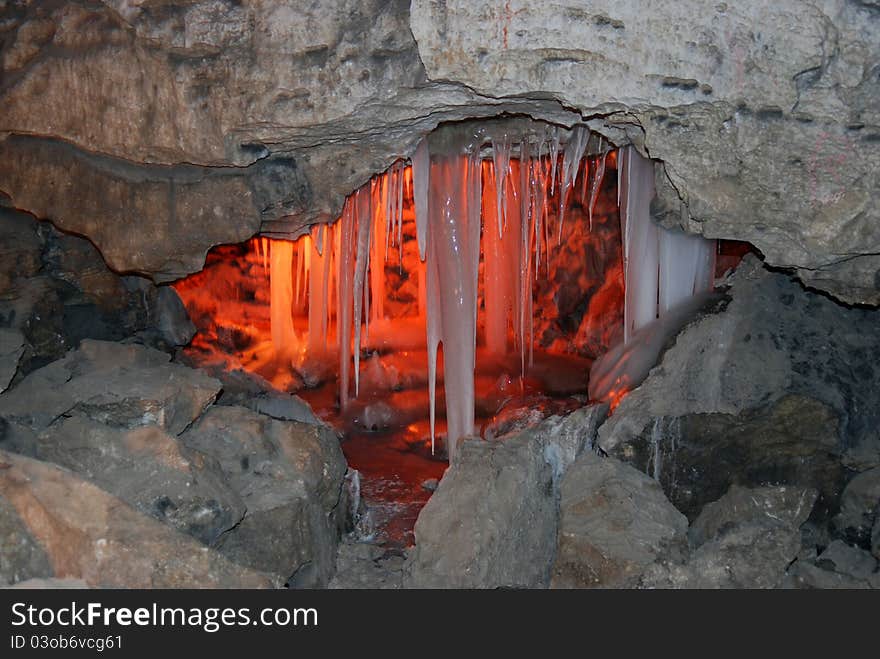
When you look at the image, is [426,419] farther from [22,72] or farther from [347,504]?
[22,72]

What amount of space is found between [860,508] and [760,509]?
0.66m

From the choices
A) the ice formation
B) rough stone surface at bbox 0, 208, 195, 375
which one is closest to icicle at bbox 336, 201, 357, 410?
the ice formation

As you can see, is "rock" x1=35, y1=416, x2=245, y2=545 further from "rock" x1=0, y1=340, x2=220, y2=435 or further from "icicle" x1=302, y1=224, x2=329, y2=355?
"icicle" x1=302, y1=224, x2=329, y2=355

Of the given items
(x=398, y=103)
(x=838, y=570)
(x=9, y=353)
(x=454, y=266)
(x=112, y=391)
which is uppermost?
(x=398, y=103)

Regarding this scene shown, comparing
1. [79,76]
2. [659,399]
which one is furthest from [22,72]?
[659,399]

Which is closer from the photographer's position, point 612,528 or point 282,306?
point 612,528

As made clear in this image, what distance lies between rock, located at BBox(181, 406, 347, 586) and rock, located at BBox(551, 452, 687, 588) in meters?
1.53

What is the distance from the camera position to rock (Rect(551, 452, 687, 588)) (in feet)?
18.3

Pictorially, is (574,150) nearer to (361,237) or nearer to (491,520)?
(361,237)

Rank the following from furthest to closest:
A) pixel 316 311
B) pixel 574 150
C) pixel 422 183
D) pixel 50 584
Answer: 1. pixel 316 311
2. pixel 422 183
3. pixel 574 150
4. pixel 50 584

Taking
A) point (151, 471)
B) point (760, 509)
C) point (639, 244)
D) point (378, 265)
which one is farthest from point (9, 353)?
point (760, 509)

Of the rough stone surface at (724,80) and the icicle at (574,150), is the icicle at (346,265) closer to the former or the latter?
the icicle at (574,150)

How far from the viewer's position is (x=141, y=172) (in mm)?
6180

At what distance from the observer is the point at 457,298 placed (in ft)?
23.7
